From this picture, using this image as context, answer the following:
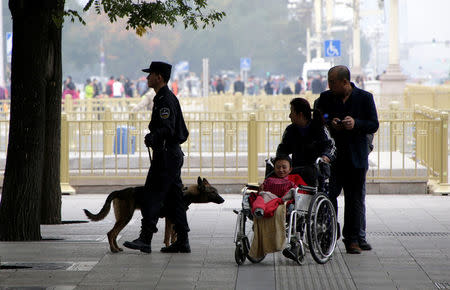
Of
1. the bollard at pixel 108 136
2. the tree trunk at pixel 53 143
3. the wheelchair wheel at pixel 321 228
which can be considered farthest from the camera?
the bollard at pixel 108 136

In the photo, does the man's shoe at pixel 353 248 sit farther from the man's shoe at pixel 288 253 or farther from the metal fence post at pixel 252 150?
the metal fence post at pixel 252 150

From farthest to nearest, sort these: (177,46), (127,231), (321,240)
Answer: (177,46)
(127,231)
(321,240)

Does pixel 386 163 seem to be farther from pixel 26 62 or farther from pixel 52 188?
pixel 26 62

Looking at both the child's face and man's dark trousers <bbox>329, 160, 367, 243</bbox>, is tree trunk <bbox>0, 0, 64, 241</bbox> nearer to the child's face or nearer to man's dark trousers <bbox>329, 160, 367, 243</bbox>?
the child's face

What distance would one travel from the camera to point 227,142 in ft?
49.9

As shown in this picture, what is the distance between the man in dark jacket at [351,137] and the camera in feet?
28.1

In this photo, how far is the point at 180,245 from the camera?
8.72 m

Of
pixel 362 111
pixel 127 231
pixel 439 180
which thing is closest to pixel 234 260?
pixel 362 111

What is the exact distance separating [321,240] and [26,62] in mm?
3282

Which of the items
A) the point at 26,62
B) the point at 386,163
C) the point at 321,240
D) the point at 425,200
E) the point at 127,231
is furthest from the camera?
the point at 386,163

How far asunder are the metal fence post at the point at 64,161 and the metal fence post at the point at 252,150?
253cm

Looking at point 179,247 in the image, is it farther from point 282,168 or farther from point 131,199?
point 282,168

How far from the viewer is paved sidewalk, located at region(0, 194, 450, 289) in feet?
23.9

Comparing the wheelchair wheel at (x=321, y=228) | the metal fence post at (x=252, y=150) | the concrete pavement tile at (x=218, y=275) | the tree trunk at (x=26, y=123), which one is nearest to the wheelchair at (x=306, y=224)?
the wheelchair wheel at (x=321, y=228)
